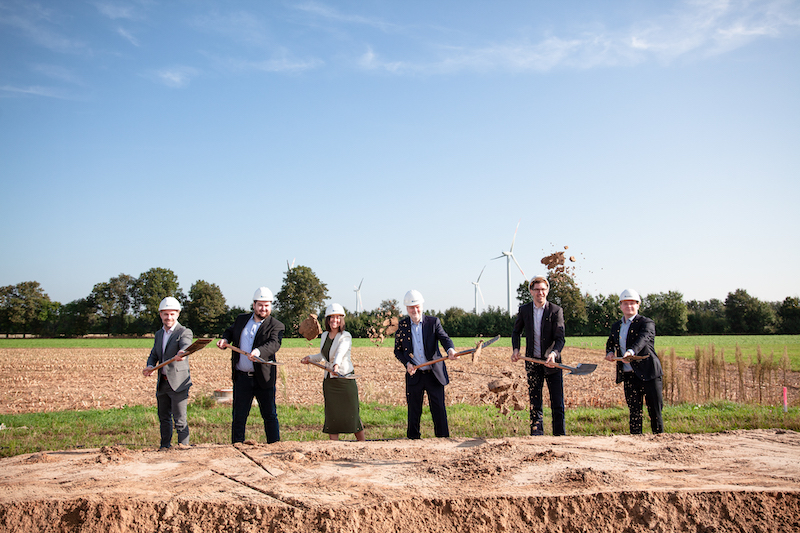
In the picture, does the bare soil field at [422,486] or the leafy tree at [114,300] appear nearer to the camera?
the bare soil field at [422,486]

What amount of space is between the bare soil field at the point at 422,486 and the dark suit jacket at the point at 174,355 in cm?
96

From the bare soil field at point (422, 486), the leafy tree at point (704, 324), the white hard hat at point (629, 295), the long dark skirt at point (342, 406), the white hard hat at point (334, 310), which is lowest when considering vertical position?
the leafy tree at point (704, 324)

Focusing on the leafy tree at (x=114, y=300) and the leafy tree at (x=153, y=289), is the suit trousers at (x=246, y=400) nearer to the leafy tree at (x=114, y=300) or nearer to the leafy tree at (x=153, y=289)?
the leafy tree at (x=153, y=289)

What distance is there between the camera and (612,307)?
26.3 m

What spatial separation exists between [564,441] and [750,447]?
6.44 ft

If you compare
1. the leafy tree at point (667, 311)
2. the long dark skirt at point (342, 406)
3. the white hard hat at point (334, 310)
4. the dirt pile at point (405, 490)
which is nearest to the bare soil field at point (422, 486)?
the dirt pile at point (405, 490)

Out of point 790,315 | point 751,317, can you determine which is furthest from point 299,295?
point 790,315

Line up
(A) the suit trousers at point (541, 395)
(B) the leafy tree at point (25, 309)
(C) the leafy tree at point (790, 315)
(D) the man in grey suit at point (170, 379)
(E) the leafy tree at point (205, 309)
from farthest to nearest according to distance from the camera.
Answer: (B) the leafy tree at point (25, 309)
(E) the leafy tree at point (205, 309)
(C) the leafy tree at point (790, 315)
(A) the suit trousers at point (541, 395)
(D) the man in grey suit at point (170, 379)

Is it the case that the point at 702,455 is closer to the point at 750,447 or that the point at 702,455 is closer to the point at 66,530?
the point at 750,447

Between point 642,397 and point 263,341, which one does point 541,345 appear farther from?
point 263,341

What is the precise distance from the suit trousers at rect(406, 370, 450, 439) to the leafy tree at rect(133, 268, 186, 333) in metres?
66.7

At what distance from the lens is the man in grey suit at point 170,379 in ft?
20.1

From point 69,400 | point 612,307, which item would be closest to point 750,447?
point 69,400

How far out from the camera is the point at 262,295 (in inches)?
251
